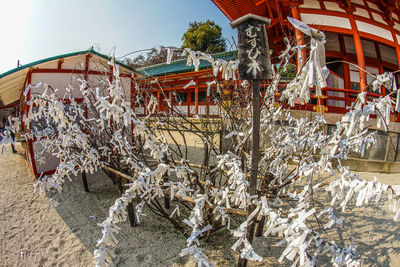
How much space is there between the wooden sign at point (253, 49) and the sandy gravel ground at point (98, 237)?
2.01 meters

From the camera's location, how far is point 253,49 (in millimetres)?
1481

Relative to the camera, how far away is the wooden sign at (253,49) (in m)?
1.47

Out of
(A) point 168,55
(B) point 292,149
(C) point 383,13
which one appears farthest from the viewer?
(C) point 383,13

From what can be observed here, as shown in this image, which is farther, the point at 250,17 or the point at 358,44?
the point at 358,44

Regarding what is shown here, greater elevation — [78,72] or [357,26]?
[357,26]

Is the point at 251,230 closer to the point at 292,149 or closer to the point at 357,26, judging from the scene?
the point at 292,149

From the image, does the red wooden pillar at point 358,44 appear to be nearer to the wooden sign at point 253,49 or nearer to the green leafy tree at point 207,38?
the wooden sign at point 253,49

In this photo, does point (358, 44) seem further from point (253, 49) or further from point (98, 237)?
point (98, 237)

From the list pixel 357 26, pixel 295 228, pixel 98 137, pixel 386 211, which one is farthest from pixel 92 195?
pixel 357 26

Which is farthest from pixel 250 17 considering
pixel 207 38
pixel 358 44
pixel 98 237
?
pixel 207 38

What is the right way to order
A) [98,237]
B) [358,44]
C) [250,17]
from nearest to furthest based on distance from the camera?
[250,17], [98,237], [358,44]

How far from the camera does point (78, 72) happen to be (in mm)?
5469

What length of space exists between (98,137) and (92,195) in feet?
3.79

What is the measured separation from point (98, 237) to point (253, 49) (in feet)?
9.84
